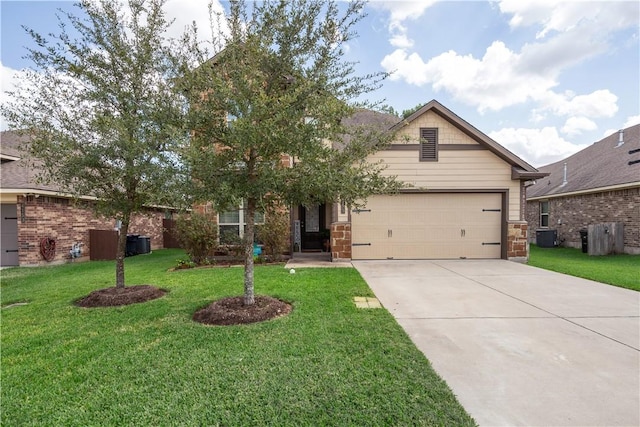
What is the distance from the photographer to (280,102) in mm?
4184

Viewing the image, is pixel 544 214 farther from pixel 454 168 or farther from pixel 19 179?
pixel 19 179

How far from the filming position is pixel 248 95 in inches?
171

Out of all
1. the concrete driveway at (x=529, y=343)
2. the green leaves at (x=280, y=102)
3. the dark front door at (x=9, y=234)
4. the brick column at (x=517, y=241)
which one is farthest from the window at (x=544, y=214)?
the dark front door at (x=9, y=234)

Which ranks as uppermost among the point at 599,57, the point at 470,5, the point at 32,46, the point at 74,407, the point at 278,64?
the point at 470,5

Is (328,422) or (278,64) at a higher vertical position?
(278,64)

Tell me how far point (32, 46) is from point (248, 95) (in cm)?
423

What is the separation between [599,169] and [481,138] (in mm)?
8808

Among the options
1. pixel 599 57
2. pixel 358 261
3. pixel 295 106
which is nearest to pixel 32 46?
pixel 295 106

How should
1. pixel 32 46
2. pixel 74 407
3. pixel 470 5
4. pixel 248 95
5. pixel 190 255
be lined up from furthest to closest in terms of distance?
1. pixel 190 255
2. pixel 470 5
3. pixel 32 46
4. pixel 248 95
5. pixel 74 407

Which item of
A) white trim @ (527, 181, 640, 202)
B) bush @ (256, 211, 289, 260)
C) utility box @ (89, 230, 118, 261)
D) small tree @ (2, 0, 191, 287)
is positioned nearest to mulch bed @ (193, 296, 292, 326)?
small tree @ (2, 0, 191, 287)

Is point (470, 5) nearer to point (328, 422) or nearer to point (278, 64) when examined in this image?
point (278, 64)

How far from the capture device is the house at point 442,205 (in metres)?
10.7

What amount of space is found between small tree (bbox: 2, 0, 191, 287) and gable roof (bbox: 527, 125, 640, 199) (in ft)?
49.4

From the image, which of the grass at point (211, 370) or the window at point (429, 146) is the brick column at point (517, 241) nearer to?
the window at point (429, 146)
